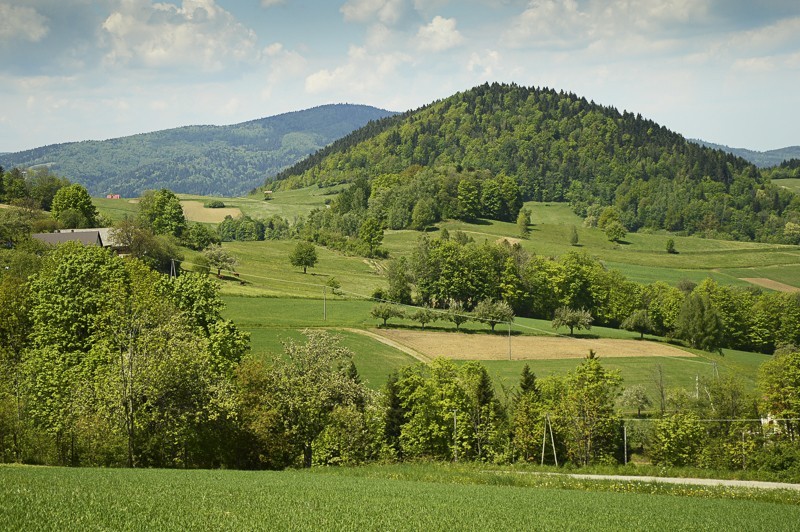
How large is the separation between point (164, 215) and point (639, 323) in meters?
92.8

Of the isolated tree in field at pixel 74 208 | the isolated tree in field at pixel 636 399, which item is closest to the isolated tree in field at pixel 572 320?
the isolated tree in field at pixel 636 399

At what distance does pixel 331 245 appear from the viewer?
168125 mm

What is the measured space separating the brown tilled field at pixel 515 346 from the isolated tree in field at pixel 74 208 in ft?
216

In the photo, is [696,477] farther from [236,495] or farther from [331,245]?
[331,245]

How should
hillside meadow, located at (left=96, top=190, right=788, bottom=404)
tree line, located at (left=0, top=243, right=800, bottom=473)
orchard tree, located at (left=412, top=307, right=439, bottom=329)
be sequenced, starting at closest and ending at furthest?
tree line, located at (left=0, top=243, right=800, bottom=473), hillside meadow, located at (left=96, top=190, right=788, bottom=404), orchard tree, located at (left=412, top=307, right=439, bottom=329)

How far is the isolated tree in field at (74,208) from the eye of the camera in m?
121

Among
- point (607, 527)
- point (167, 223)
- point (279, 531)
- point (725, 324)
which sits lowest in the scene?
point (725, 324)

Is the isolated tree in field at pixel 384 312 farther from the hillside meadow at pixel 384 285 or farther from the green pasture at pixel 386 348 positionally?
the hillside meadow at pixel 384 285

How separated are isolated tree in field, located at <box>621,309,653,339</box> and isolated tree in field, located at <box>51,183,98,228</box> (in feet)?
324

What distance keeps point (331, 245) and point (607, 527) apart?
150 meters

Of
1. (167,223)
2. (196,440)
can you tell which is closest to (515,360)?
(196,440)

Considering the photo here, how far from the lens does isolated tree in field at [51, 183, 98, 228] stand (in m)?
121

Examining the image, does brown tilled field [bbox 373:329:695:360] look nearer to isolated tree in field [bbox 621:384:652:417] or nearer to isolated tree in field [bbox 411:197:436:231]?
isolated tree in field [bbox 621:384:652:417]

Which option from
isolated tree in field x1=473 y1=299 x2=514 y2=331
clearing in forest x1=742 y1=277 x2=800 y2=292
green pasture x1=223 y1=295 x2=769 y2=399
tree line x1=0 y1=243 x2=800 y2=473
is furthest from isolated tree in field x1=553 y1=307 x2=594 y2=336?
clearing in forest x1=742 y1=277 x2=800 y2=292
